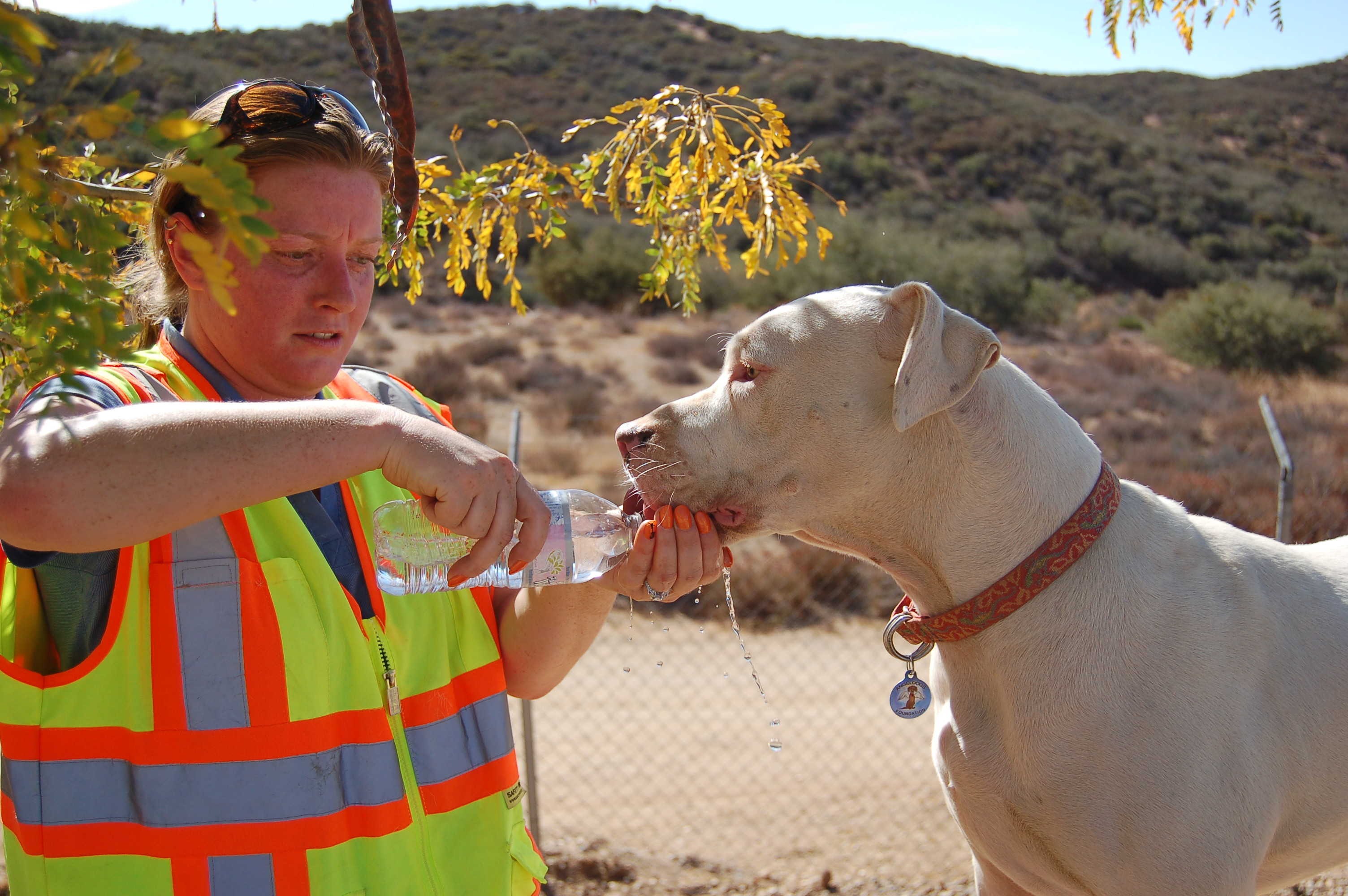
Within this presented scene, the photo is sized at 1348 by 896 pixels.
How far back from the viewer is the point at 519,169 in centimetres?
347

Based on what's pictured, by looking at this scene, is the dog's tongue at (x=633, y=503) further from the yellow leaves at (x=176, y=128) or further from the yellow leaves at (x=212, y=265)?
the yellow leaves at (x=176, y=128)

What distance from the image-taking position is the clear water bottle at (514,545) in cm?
185

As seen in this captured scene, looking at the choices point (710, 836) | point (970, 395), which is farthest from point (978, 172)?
point (970, 395)

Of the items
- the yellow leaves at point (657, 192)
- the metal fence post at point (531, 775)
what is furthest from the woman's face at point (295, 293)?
the metal fence post at point (531, 775)

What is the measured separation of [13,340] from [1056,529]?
7.77 ft

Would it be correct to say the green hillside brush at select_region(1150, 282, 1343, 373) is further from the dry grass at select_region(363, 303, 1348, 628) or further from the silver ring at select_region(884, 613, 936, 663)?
the silver ring at select_region(884, 613, 936, 663)

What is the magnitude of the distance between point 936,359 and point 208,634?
142cm

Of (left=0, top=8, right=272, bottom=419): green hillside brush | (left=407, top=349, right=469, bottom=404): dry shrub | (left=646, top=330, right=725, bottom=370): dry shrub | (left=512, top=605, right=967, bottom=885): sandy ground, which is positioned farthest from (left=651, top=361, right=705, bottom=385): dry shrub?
(left=0, top=8, right=272, bottom=419): green hillside brush

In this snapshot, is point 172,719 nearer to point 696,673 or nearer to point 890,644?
point 890,644

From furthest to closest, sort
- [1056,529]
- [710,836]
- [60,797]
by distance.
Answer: [710,836] → [1056,529] → [60,797]

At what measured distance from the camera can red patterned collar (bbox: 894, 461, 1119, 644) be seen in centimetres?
210

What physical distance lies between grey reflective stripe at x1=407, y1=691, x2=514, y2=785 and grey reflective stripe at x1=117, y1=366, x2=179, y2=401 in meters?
0.69

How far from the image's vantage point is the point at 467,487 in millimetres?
1401

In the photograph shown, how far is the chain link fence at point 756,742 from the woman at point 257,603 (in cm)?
229
